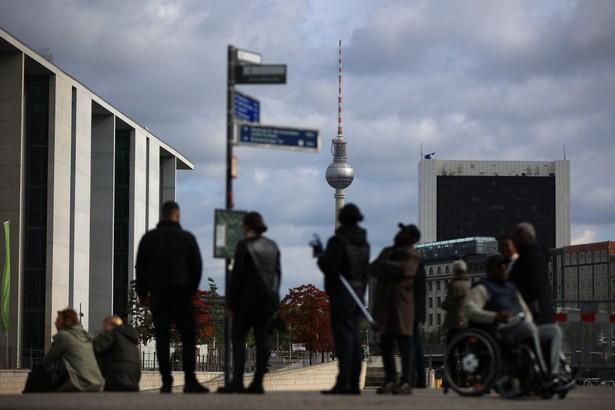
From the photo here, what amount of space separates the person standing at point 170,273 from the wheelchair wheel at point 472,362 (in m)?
2.67

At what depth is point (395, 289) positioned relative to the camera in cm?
1479

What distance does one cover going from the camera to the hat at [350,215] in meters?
14.4

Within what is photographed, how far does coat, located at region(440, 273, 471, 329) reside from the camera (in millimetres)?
17516

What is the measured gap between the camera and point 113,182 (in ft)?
277

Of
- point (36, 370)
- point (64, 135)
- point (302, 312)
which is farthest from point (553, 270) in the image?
point (36, 370)

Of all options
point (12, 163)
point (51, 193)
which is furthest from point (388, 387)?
point (51, 193)

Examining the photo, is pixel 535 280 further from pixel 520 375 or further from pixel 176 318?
pixel 176 318

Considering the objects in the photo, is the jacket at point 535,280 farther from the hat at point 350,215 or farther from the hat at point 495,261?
the hat at point 350,215

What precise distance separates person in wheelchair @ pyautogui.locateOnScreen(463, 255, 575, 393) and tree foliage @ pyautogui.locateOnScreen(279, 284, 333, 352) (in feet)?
260

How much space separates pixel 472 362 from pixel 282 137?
11.5 feet

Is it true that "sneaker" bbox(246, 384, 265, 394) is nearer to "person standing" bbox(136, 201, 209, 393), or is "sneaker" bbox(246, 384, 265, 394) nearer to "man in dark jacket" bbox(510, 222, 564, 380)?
"person standing" bbox(136, 201, 209, 393)

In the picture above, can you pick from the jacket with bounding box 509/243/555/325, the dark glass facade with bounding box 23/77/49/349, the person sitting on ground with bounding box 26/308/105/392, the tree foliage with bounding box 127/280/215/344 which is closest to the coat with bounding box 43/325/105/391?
the person sitting on ground with bounding box 26/308/105/392

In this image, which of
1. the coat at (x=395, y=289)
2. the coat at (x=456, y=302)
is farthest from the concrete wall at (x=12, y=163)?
the coat at (x=395, y=289)

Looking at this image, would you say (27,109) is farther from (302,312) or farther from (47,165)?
(302,312)
